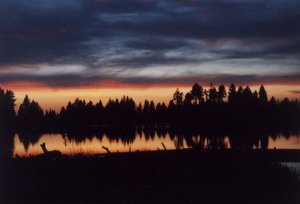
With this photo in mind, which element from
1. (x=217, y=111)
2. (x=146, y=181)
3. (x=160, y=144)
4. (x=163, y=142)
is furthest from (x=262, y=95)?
(x=146, y=181)

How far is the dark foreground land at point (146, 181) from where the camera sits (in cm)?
2117

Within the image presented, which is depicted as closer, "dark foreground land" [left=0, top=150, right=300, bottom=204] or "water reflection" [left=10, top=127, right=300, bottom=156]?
"dark foreground land" [left=0, top=150, right=300, bottom=204]

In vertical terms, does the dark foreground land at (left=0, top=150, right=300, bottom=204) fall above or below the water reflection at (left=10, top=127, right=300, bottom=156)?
above

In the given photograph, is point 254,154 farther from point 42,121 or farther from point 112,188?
point 42,121

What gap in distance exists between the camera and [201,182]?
23.9m

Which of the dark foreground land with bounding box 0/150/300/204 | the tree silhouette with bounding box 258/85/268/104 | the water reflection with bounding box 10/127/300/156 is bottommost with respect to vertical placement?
the water reflection with bounding box 10/127/300/156

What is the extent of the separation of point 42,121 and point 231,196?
16674 centimetres

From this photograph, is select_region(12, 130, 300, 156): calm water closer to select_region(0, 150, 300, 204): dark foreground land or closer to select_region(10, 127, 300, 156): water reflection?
select_region(10, 127, 300, 156): water reflection

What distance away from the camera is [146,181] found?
24500 mm

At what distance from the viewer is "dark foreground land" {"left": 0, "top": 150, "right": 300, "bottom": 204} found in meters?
21.2

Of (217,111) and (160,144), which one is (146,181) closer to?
(160,144)

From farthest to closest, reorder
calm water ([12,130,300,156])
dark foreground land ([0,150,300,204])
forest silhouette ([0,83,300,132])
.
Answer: forest silhouette ([0,83,300,132]) → calm water ([12,130,300,156]) → dark foreground land ([0,150,300,204])

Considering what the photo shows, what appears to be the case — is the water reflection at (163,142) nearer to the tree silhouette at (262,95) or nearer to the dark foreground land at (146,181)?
the dark foreground land at (146,181)

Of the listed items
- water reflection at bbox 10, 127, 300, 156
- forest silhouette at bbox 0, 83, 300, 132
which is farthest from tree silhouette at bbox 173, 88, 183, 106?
water reflection at bbox 10, 127, 300, 156
